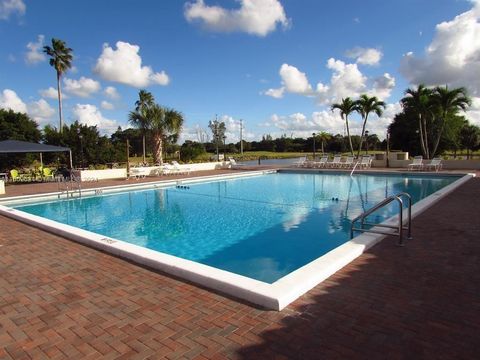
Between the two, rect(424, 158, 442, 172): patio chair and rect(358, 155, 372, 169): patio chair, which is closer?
rect(424, 158, 442, 172): patio chair

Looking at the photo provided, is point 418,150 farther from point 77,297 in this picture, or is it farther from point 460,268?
point 77,297

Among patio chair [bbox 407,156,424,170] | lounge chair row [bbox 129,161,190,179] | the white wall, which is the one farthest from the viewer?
patio chair [bbox 407,156,424,170]

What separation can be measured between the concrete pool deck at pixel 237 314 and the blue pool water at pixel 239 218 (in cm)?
203

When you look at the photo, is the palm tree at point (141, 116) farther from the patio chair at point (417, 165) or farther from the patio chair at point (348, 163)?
the patio chair at point (417, 165)

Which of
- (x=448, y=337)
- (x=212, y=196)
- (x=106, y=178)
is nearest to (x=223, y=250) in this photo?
(x=448, y=337)

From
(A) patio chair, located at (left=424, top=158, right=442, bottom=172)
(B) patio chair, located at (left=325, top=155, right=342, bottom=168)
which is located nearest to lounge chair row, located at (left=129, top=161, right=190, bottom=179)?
(B) patio chair, located at (left=325, top=155, right=342, bottom=168)

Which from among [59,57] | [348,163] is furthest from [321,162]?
[59,57]

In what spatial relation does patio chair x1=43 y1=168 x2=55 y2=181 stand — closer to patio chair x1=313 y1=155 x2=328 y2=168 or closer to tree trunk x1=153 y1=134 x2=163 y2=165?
tree trunk x1=153 y1=134 x2=163 y2=165

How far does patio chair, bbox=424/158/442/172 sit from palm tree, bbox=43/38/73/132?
29.7 m

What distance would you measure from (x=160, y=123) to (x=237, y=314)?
23.0m

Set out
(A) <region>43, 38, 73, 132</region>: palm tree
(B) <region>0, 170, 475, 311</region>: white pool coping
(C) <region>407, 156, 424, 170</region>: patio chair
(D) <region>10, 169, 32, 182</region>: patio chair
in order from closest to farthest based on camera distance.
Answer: (B) <region>0, 170, 475, 311</region>: white pool coping, (D) <region>10, 169, 32, 182</region>: patio chair, (C) <region>407, 156, 424, 170</region>: patio chair, (A) <region>43, 38, 73, 132</region>: palm tree

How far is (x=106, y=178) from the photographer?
18.3 meters

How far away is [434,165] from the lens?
64.1 ft

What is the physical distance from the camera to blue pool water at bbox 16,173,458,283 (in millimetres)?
6629
